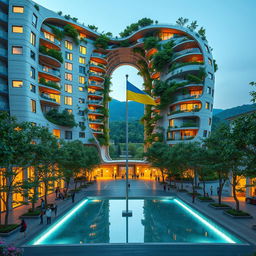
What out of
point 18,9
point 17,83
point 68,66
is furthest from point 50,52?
point 17,83

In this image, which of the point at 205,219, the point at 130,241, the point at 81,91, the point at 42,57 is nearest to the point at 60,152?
the point at 130,241

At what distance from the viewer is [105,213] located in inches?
955

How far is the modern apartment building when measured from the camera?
110 ft

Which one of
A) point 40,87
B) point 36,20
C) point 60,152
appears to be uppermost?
point 36,20

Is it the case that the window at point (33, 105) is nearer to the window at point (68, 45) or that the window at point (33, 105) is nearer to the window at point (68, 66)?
the window at point (68, 66)

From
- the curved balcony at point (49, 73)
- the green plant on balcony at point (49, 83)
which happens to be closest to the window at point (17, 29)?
the curved balcony at point (49, 73)

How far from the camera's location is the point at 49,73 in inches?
1678

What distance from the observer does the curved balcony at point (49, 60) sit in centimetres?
4147

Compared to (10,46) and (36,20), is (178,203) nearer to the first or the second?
(10,46)

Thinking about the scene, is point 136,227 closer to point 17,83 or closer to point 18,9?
point 17,83

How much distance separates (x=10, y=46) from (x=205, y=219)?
41934 mm

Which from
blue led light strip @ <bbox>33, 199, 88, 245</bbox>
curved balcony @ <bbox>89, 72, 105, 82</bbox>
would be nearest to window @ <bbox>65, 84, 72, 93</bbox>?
curved balcony @ <bbox>89, 72, 105, 82</bbox>

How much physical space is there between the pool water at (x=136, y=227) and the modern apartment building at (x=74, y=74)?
21336mm

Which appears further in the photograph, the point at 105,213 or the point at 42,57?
the point at 42,57
